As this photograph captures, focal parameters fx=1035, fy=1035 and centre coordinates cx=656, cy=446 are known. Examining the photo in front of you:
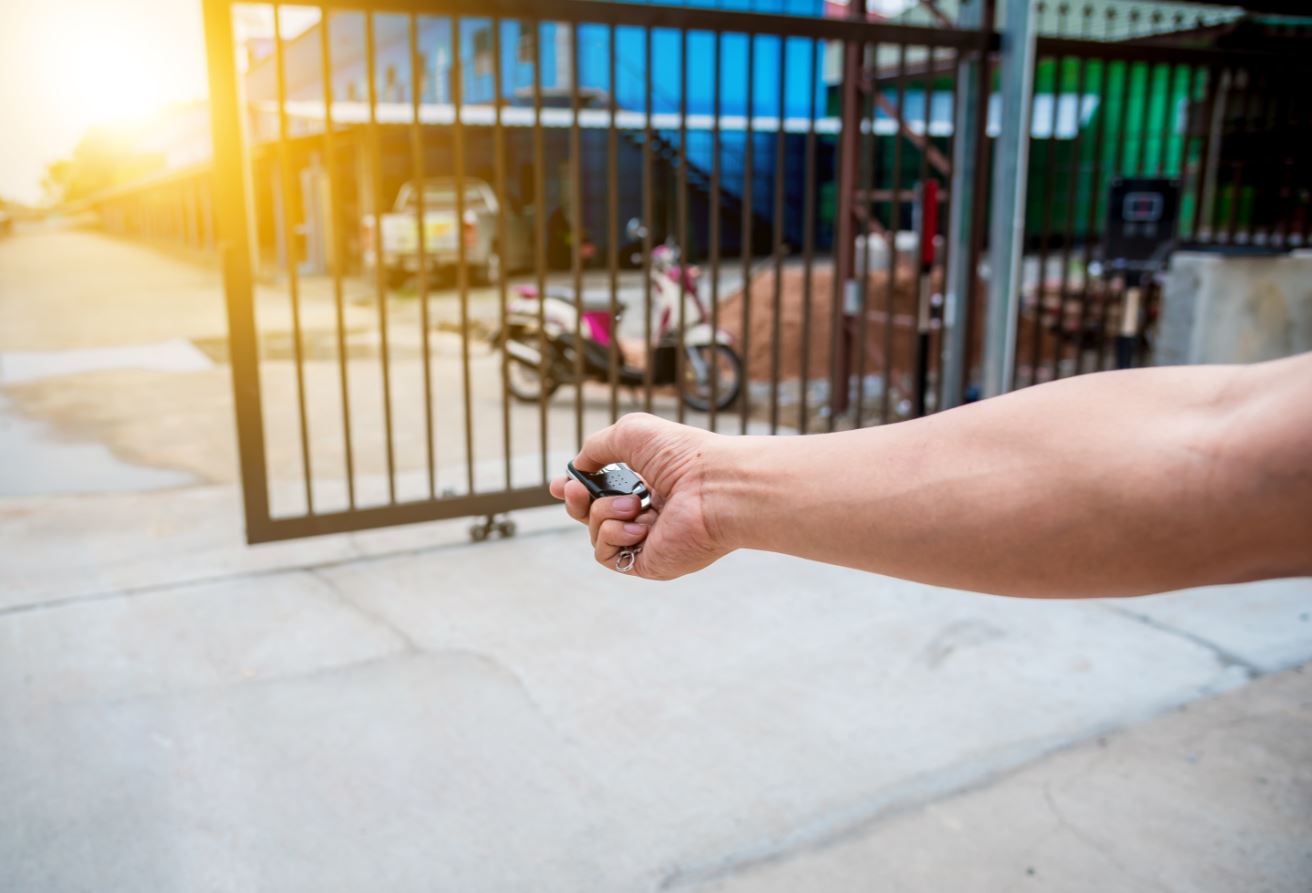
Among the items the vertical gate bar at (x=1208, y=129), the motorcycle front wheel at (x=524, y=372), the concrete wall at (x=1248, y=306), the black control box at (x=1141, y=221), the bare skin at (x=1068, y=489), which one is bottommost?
the motorcycle front wheel at (x=524, y=372)

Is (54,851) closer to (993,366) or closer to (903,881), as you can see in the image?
(903,881)

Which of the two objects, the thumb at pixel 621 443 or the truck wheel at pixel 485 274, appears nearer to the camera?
the thumb at pixel 621 443

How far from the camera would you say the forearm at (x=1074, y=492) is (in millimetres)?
975

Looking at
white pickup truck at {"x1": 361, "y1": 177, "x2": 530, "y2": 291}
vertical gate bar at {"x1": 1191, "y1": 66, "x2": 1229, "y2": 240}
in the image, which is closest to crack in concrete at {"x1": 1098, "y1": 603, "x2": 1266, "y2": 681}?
vertical gate bar at {"x1": 1191, "y1": 66, "x2": 1229, "y2": 240}

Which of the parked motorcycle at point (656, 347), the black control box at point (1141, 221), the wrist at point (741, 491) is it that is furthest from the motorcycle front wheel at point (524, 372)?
the wrist at point (741, 491)

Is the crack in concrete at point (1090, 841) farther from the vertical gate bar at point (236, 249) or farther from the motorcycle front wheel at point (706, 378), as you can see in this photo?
the motorcycle front wheel at point (706, 378)

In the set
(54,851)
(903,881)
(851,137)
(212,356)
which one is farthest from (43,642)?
(212,356)

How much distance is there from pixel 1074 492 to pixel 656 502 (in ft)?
2.27

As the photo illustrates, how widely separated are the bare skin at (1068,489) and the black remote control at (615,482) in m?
0.17

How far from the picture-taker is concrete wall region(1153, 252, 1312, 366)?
19.3ft

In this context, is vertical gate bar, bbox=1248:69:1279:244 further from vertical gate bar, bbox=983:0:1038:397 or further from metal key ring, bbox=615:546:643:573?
metal key ring, bbox=615:546:643:573

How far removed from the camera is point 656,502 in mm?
1601

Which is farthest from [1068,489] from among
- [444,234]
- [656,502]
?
[444,234]

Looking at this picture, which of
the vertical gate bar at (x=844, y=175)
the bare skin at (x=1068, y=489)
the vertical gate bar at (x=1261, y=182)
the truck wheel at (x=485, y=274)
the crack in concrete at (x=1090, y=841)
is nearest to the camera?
the bare skin at (x=1068, y=489)
